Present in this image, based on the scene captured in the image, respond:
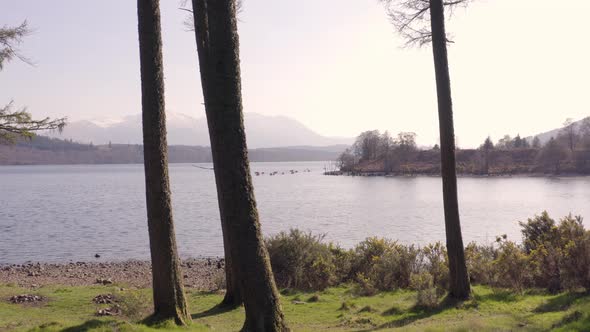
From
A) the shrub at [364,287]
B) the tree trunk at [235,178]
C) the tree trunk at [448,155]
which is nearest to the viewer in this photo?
the tree trunk at [235,178]

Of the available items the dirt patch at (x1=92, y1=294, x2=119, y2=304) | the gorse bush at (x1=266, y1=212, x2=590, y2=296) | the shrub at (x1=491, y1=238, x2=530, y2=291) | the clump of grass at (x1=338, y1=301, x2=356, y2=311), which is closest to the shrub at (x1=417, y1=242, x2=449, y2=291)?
the gorse bush at (x1=266, y1=212, x2=590, y2=296)

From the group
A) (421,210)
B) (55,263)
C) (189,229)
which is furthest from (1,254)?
(421,210)

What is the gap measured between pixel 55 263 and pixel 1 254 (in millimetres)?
5528

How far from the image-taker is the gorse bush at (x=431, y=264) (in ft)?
36.4

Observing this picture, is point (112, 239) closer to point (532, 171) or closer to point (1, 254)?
point (1, 254)

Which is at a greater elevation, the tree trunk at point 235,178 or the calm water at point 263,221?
the tree trunk at point 235,178

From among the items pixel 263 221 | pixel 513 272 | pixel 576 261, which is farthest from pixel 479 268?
pixel 263 221

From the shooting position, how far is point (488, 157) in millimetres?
121938

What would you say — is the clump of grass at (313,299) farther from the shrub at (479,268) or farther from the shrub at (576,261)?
the shrub at (576,261)

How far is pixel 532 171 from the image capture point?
109312mm

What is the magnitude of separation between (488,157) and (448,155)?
389 ft

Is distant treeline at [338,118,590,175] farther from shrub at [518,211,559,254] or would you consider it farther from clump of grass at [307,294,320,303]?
clump of grass at [307,294,320,303]

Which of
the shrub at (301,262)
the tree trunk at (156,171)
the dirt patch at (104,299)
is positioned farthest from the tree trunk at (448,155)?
the dirt patch at (104,299)

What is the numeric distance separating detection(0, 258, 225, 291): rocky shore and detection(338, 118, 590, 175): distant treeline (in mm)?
94189
